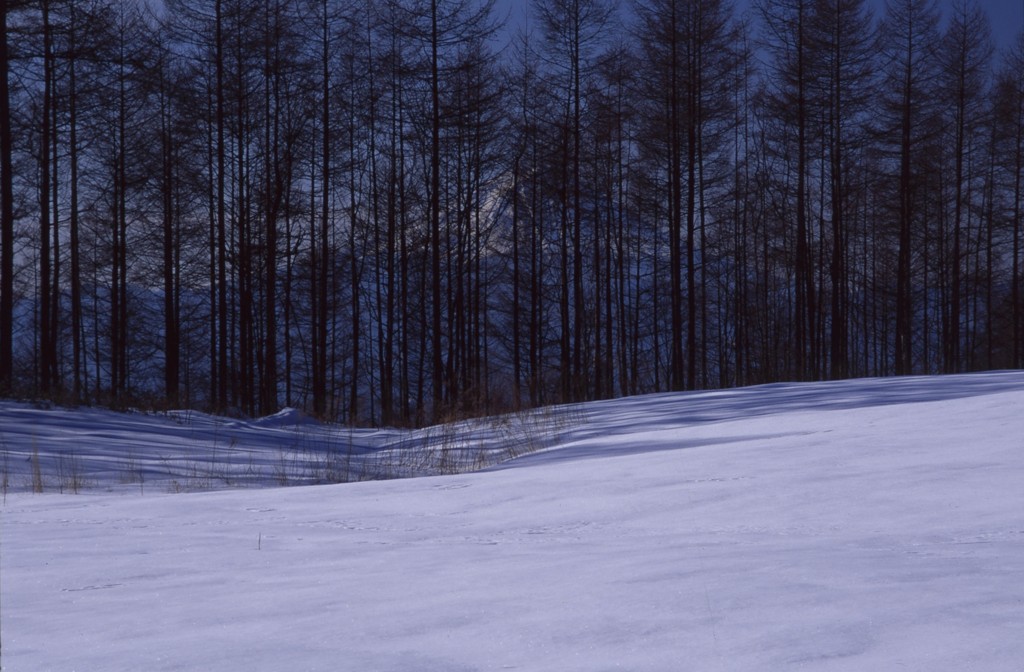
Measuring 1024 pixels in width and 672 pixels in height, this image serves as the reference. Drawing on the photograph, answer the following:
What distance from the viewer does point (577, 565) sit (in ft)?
6.67

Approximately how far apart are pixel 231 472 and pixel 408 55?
13545 millimetres

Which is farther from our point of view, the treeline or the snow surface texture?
the treeline

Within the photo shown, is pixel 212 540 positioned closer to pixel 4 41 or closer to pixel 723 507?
pixel 723 507

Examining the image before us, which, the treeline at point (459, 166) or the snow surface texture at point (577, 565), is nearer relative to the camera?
the snow surface texture at point (577, 565)

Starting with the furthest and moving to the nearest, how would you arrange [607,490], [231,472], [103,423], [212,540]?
[103,423] < [231,472] < [607,490] < [212,540]

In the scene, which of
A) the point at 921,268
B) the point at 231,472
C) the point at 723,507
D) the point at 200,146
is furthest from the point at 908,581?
the point at 921,268

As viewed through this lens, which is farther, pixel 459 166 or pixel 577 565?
pixel 459 166

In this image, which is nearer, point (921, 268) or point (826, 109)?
point (826, 109)

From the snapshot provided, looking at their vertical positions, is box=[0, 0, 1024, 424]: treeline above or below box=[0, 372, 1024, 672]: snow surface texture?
above

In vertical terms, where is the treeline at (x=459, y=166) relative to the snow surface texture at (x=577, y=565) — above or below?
above

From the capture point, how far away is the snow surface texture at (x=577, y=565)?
136cm

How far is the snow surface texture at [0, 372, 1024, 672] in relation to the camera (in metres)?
1.36

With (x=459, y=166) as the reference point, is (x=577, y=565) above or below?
below

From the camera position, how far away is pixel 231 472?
554 centimetres
